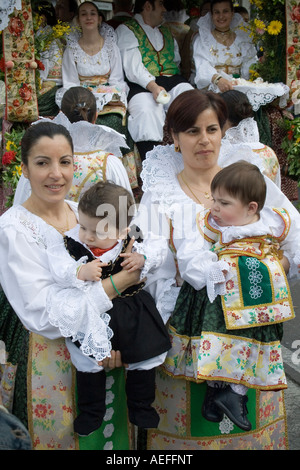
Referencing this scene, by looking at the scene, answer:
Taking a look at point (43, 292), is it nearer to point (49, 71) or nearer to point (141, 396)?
point (141, 396)

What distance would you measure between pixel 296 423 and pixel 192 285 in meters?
1.56

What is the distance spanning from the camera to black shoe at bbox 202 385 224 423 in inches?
90.0

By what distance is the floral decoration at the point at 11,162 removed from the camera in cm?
446

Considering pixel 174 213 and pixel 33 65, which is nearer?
pixel 174 213

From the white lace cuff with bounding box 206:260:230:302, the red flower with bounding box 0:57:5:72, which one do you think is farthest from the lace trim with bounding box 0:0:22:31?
the white lace cuff with bounding box 206:260:230:302

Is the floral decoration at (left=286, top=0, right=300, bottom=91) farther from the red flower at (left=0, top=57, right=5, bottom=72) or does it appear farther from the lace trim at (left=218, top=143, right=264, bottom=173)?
the lace trim at (left=218, top=143, right=264, bottom=173)

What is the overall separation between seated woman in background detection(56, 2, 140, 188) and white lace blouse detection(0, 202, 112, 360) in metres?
2.80

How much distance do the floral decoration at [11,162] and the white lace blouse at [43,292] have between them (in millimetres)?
2092

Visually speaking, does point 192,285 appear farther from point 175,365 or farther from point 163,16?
point 163,16

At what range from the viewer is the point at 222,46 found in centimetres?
552

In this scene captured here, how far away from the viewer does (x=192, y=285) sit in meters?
2.33

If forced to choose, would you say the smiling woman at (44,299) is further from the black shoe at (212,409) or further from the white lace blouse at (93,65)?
the white lace blouse at (93,65)

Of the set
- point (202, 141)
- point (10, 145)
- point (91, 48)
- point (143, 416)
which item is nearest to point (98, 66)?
point (91, 48)
